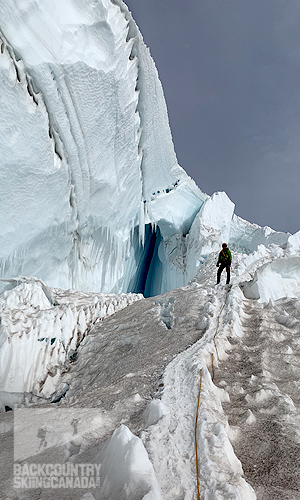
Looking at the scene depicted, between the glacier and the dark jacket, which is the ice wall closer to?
the glacier

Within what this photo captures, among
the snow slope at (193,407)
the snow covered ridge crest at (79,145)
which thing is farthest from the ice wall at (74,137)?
the snow slope at (193,407)

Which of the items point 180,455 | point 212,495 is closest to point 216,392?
point 180,455

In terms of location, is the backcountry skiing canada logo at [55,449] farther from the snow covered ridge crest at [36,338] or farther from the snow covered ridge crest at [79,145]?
the snow covered ridge crest at [79,145]

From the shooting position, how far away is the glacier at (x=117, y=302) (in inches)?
85.2

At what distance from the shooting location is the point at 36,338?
5.88 m

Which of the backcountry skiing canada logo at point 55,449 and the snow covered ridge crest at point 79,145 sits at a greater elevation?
the snow covered ridge crest at point 79,145

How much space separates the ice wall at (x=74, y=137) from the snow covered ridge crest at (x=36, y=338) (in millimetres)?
2946

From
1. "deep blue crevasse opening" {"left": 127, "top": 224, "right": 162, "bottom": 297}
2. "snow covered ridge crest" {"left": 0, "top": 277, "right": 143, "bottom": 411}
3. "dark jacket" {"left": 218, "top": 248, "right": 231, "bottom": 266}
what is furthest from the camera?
"deep blue crevasse opening" {"left": 127, "top": 224, "right": 162, "bottom": 297}

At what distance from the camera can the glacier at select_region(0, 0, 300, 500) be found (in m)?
2.16

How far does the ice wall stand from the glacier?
53mm

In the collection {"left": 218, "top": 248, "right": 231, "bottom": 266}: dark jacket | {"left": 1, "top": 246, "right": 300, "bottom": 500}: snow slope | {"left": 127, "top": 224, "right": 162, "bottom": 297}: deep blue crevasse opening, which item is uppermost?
{"left": 127, "top": 224, "right": 162, "bottom": 297}: deep blue crevasse opening

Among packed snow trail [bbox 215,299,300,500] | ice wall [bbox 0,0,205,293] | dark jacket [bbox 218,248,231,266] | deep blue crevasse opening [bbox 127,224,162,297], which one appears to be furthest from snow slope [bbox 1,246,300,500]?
deep blue crevasse opening [bbox 127,224,162,297]

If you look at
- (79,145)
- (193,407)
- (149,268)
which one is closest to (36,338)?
(193,407)

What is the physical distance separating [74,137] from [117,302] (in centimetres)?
616
